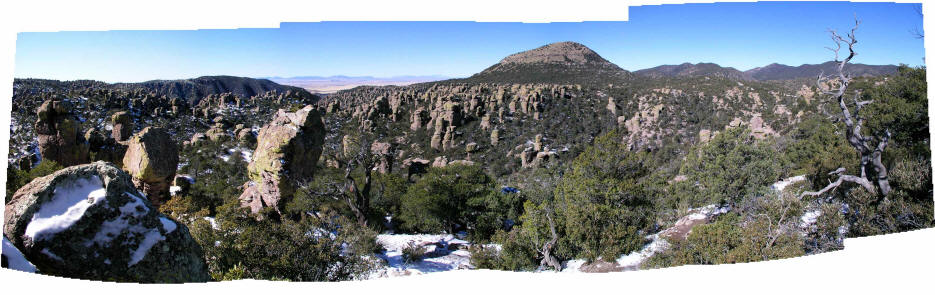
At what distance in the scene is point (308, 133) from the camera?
6.57 m

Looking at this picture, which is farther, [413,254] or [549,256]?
[549,256]

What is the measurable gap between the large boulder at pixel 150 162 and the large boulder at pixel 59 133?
640 mm

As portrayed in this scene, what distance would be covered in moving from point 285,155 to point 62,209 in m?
3.51

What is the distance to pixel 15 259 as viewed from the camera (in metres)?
2.95

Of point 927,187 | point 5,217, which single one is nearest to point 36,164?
point 5,217

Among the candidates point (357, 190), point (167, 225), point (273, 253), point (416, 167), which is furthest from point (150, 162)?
point (416, 167)

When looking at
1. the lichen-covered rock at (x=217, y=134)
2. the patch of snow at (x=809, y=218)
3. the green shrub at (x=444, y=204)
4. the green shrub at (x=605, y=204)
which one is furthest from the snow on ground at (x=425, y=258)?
the lichen-covered rock at (x=217, y=134)

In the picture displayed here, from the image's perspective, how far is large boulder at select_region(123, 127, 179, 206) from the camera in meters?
6.23

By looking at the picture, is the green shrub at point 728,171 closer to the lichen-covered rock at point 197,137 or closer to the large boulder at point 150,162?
the large boulder at point 150,162

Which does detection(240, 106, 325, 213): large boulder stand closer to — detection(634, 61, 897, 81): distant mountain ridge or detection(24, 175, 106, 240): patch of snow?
detection(24, 175, 106, 240): patch of snow

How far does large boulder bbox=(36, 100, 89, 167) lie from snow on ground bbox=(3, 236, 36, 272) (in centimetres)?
363

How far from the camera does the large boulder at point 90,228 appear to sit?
297 cm

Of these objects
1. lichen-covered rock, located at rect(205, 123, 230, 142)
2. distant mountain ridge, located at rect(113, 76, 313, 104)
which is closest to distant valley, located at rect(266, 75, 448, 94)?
distant mountain ridge, located at rect(113, 76, 313, 104)

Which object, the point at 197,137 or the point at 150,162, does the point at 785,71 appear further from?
the point at 197,137
